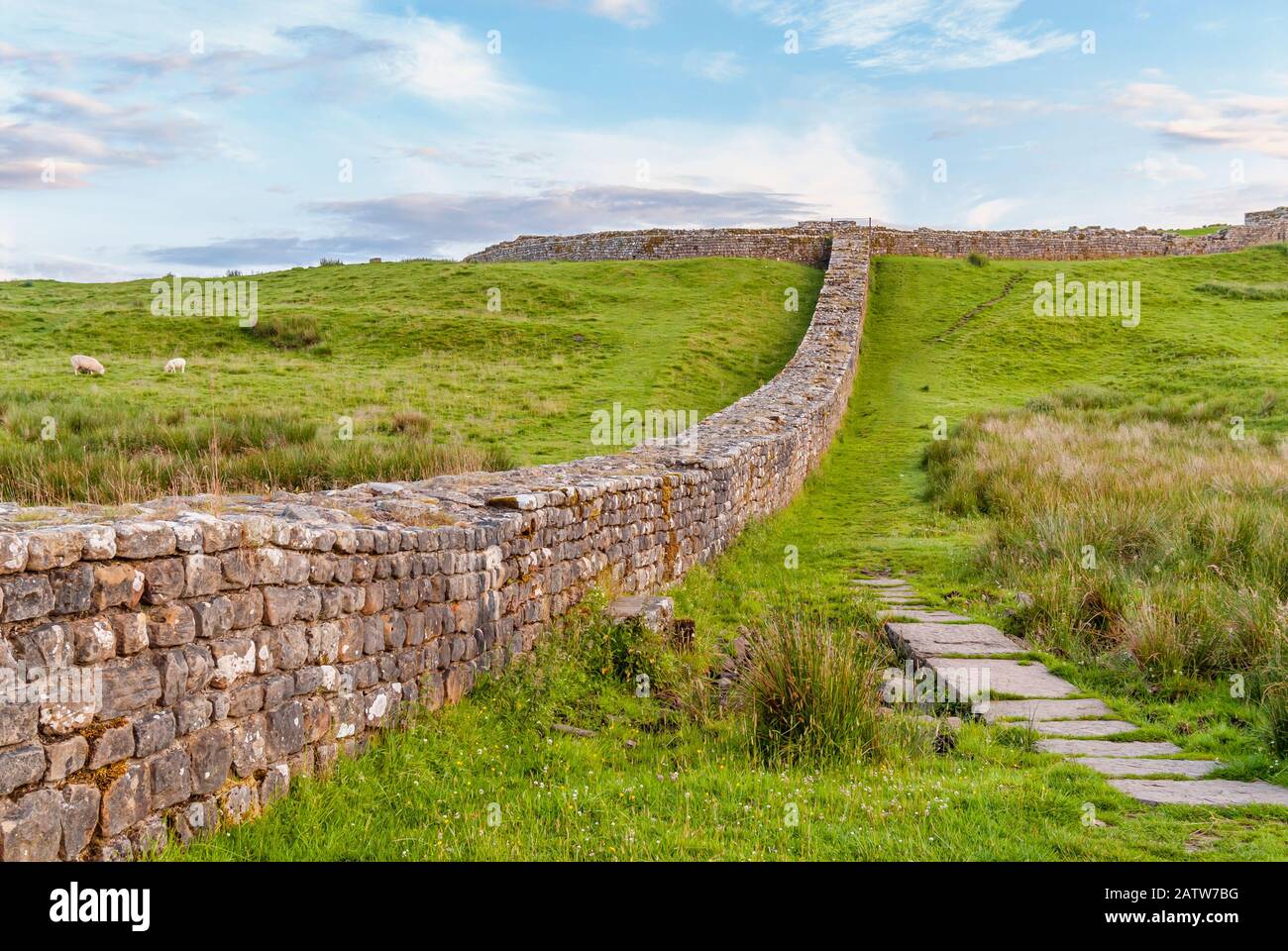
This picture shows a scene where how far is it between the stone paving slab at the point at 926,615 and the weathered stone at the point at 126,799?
239 inches

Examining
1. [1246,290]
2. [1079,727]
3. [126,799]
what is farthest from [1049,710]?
[1246,290]

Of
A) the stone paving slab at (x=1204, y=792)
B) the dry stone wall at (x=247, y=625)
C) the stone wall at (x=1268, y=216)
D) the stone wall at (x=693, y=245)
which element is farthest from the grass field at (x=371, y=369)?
the stone wall at (x=1268, y=216)

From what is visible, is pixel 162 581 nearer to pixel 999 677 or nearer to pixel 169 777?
pixel 169 777

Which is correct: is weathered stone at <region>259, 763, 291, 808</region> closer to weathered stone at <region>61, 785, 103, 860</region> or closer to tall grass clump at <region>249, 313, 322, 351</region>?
weathered stone at <region>61, 785, 103, 860</region>

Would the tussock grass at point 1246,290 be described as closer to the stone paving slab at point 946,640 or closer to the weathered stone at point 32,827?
Result: the stone paving slab at point 946,640

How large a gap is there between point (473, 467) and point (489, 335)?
1521 cm

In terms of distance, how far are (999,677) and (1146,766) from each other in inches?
62.5

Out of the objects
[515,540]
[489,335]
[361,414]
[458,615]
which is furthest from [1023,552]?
[489,335]

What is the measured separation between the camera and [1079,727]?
5.87 meters

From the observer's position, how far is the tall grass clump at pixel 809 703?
208 inches
